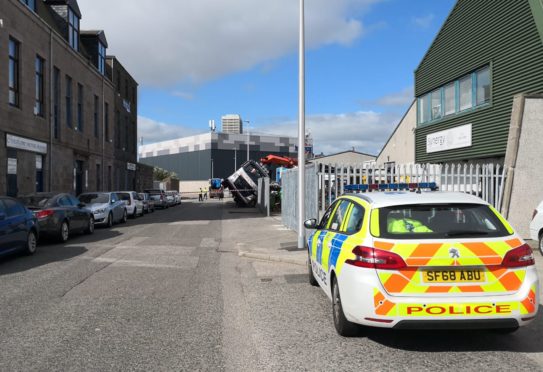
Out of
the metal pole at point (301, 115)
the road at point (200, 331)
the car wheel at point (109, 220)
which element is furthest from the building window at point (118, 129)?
the road at point (200, 331)

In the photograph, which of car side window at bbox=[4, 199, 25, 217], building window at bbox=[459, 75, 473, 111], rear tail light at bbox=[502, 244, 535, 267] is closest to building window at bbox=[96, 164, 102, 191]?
car side window at bbox=[4, 199, 25, 217]

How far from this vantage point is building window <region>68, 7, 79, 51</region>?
2898cm

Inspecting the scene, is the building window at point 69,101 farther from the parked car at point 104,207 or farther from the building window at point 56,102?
the parked car at point 104,207

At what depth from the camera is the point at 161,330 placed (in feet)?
17.6

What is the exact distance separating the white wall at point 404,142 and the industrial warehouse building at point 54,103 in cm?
1852

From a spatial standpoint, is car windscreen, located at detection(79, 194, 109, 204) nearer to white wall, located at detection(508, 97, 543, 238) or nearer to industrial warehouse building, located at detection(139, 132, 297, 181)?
white wall, located at detection(508, 97, 543, 238)

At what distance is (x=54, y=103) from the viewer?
26.1m

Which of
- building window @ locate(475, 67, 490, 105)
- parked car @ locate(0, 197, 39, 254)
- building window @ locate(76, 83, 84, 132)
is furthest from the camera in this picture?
building window @ locate(76, 83, 84, 132)

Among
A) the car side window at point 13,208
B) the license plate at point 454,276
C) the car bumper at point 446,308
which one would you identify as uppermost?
the car side window at point 13,208

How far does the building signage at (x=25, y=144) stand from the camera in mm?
20031

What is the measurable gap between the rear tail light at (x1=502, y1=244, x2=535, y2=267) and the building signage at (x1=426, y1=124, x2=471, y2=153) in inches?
556

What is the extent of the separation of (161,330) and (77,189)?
88.5 feet

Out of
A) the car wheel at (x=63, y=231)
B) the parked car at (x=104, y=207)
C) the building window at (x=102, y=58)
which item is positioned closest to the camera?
the car wheel at (x=63, y=231)

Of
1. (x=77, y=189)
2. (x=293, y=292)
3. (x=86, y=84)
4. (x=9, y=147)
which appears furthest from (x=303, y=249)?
(x=86, y=84)
